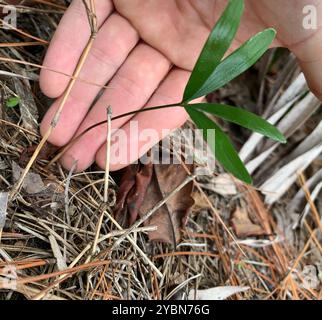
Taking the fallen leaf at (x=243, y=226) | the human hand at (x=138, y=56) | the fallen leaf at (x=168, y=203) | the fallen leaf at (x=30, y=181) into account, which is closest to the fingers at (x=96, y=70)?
the human hand at (x=138, y=56)

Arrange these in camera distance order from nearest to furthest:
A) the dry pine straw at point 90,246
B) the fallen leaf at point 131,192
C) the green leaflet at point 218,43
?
1. the green leaflet at point 218,43
2. the dry pine straw at point 90,246
3. the fallen leaf at point 131,192

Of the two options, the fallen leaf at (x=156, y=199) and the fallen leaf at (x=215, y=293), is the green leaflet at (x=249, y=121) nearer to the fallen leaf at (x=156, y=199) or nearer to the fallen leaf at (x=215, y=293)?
the fallen leaf at (x=156, y=199)

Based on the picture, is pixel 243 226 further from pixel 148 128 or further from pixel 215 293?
pixel 148 128

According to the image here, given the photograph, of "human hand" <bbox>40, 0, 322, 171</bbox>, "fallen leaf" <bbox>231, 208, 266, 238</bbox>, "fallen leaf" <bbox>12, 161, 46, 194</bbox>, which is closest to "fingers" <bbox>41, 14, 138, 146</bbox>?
"human hand" <bbox>40, 0, 322, 171</bbox>

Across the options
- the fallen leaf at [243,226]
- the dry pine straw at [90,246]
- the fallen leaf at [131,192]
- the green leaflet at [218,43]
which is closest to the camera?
the green leaflet at [218,43]

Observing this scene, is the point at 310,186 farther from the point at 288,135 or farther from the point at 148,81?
the point at 148,81

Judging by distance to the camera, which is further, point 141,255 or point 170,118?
point 170,118
